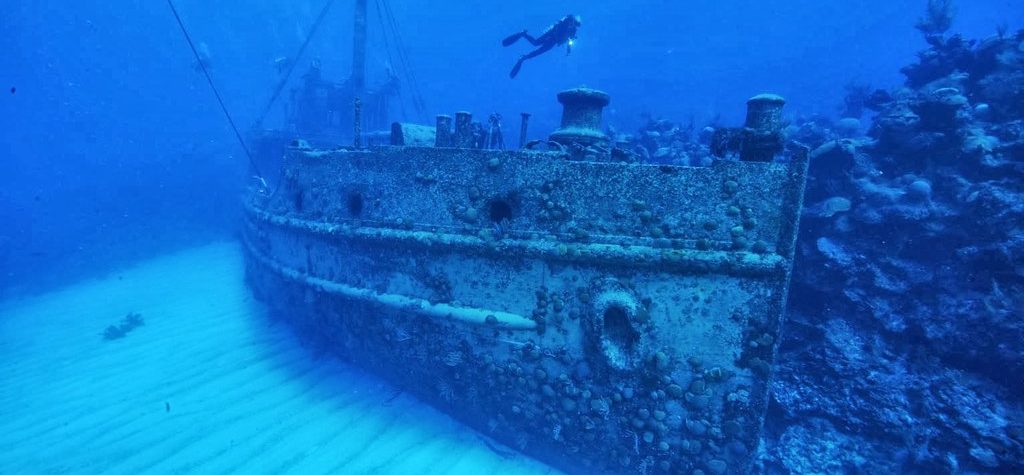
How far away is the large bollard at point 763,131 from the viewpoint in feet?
11.1

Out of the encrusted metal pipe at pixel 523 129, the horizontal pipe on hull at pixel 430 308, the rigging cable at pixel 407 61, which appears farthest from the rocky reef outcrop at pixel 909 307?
the rigging cable at pixel 407 61

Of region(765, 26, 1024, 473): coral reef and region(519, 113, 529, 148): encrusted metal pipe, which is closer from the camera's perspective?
region(765, 26, 1024, 473): coral reef

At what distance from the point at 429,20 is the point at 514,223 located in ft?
472

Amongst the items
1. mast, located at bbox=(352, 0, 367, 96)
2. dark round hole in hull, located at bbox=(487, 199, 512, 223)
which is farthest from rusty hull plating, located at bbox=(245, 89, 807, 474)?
mast, located at bbox=(352, 0, 367, 96)

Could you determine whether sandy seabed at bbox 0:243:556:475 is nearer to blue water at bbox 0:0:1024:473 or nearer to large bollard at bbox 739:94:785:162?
blue water at bbox 0:0:1024:473

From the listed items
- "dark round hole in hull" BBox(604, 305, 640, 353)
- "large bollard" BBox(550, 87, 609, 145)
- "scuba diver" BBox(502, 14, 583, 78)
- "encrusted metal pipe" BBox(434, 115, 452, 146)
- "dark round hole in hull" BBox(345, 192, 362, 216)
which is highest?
"scuba diver" BBox(502, 14, 583, 78)

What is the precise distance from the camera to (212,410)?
17.8ft

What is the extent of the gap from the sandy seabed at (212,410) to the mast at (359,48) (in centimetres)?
721

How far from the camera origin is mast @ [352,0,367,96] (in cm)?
1298

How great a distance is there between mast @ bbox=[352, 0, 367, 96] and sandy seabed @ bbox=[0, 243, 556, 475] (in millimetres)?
7209

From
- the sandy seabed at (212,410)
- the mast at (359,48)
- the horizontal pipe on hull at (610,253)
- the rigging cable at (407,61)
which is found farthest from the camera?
the mast at (359,48)

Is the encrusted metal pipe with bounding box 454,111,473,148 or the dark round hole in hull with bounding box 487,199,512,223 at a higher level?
the encrusted metal pipe with bounding box 454,111,473,148

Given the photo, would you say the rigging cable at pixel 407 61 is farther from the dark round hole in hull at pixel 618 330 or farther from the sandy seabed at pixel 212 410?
the dark round hole in hull at pixel 618 330

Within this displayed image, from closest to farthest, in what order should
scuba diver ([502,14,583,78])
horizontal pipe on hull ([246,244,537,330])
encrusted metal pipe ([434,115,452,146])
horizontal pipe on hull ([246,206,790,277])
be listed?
horizontal pipe on hull ([246,206,790,277]) → horizontal pipe on hull ([246,244,537,330]) → encrusted metal pipe ([434,115,452,146]) → scuba diver ([502,14,583,78])
